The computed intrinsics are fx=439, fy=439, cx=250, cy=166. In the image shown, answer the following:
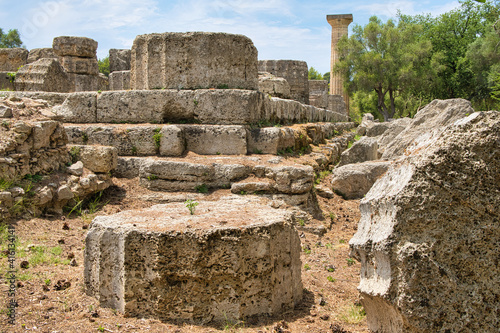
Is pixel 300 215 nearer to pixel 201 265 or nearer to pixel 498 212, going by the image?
pixel 201 265

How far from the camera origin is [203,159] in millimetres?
6117

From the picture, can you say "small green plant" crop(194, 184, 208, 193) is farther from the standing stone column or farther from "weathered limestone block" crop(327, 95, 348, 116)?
the standing stone column

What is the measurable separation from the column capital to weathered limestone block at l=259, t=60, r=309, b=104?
18.9m

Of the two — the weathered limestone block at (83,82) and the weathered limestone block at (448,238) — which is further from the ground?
the weathered limestone block at (83,82)

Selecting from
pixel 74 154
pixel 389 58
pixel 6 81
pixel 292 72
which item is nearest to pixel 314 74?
pixel 389 58

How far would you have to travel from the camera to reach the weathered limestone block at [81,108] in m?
7.01

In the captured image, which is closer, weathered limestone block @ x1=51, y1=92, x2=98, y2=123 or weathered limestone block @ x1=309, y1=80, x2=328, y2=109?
weathered limestone block @ x1=51, y1=92, x2=98, y2=123

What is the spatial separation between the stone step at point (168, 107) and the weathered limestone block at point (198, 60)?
28 centimetres

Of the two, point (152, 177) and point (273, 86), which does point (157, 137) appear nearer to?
point (152, 177)

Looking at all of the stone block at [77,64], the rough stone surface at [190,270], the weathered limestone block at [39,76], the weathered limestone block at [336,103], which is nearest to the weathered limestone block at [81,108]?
the weathered limestone block at [39,76]

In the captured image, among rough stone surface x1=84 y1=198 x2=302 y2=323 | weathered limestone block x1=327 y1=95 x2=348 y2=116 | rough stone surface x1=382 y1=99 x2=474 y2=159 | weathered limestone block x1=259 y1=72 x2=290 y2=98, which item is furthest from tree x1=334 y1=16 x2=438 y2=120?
rough stone surface x1=84 y1=198 x2=302 y2=323

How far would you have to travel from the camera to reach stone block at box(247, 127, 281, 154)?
6707 millimetres

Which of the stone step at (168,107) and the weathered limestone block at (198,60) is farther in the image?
the weathered limestone block at (198,60)

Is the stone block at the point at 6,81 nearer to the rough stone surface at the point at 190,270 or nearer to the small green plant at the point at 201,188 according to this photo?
the small green plant at the point at 201,188
